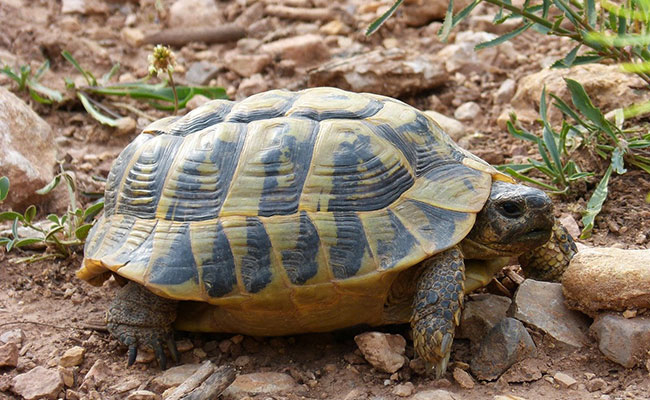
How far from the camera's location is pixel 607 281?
2715mm

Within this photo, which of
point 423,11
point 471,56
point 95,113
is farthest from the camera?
point 423,11

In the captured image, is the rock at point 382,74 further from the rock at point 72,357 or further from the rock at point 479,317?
the rock at point 72,357

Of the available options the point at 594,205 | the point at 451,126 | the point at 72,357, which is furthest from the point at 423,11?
the point at 72,357

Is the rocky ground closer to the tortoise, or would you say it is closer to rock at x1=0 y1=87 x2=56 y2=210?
rock at x1=0 y1=87 x2=56 y2=210

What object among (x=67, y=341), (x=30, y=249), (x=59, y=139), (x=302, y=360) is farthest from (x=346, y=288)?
(x=59, y=139)

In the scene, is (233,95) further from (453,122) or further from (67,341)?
(67,341)

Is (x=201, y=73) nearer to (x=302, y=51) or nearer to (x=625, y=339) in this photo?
(x=302, y=51)

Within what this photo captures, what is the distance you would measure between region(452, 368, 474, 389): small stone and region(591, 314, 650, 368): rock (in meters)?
0.53

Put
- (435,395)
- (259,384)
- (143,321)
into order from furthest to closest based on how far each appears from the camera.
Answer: (143,321), (259,384), (435,395)

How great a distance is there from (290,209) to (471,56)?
10.7 feet

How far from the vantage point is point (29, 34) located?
5875mm

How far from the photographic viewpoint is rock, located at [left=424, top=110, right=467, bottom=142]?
181 inches

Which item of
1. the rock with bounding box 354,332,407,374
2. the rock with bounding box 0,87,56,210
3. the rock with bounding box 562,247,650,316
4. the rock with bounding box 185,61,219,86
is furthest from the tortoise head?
the rock with bounding box 185,61,219,86

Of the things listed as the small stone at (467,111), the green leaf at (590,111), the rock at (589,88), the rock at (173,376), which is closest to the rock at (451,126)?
the small stone at (467,111)
